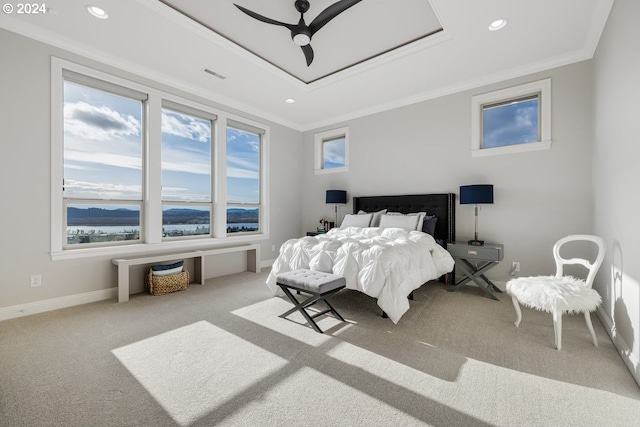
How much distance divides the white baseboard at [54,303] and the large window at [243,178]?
78.3 inches

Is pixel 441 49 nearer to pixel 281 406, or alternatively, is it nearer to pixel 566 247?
pixel 566 247

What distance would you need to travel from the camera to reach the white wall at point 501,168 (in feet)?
10.9

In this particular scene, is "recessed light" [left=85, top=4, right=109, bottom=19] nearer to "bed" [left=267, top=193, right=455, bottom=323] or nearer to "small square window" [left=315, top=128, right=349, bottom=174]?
"bed" [left=267, top=193, right=455, bottom=323]

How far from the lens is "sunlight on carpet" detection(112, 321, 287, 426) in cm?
160

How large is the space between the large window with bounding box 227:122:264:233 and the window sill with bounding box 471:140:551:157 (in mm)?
3803

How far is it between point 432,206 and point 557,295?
231cm

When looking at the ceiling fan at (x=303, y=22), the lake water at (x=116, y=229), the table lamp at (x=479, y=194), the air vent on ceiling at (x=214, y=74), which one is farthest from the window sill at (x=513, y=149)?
the lake water at (x=116, y=229)

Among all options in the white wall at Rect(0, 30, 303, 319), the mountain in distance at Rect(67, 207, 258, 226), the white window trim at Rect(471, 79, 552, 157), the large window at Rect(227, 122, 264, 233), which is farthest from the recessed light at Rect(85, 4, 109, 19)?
the white window trim at Rect(471, 79, 552, 157)

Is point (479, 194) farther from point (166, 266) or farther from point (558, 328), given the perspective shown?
point (166, 266)

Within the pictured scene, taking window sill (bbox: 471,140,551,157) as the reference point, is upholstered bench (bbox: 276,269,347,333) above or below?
below

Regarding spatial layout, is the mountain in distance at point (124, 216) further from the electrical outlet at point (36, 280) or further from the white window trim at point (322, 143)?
the white window trim at point (322, 143)

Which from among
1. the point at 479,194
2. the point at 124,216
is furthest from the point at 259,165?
the point at 479,194

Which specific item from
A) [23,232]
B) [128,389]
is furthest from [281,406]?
[23,232]

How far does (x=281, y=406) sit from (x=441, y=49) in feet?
12.6
